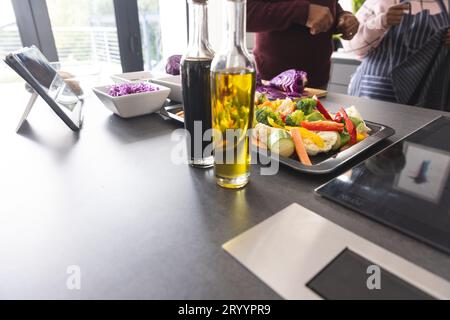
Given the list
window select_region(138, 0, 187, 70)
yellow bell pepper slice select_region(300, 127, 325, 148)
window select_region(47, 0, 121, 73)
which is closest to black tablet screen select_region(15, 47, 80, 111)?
yellow bell pepper slice select_region(300, 127, 325, 148)

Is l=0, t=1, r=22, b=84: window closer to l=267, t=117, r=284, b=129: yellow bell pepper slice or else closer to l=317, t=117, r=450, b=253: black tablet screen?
l=267, t=117, r=284, b=129: yellow bell pepper slice

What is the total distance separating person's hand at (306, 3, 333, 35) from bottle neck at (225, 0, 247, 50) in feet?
2.48

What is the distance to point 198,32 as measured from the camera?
18.1 inches

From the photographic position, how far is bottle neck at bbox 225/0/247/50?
1.18 feet

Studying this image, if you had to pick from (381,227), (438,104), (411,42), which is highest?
(411,42)

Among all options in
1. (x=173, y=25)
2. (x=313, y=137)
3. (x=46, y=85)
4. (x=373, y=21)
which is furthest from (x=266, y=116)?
(x=173, y=25)

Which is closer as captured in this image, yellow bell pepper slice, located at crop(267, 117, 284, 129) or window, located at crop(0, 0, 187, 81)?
yellow bell pepper slice, located at crop(267, 117, 284, 129)

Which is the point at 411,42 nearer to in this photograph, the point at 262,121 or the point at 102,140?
the point at 262,121

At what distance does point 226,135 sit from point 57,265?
0.26 metres

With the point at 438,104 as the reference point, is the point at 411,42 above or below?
above

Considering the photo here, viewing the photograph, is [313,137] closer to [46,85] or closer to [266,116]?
[266,116]
